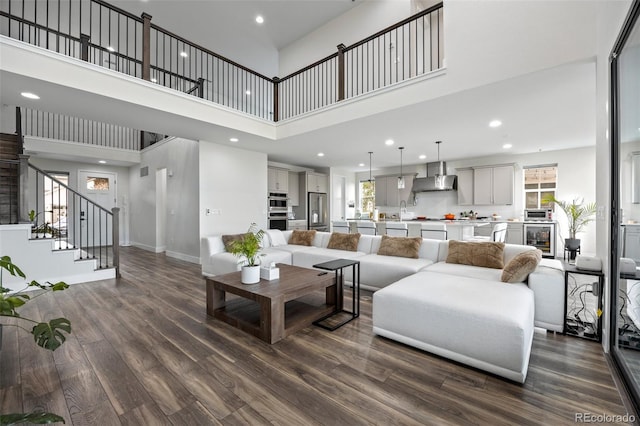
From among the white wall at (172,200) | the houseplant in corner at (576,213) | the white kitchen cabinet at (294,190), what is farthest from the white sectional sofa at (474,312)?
the white kitchen cabinet at (294,190)

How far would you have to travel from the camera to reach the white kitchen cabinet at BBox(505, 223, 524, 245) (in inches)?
279

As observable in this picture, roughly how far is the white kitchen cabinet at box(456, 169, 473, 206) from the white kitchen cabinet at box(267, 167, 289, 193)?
5079 mm

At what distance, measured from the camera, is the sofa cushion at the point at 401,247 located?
4206 mm

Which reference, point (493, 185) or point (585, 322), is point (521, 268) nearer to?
point (585, 322)

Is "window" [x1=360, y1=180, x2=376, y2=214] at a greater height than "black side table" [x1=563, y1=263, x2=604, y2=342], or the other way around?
"window" [x1=360, y1=180, x2=376, y2=214]

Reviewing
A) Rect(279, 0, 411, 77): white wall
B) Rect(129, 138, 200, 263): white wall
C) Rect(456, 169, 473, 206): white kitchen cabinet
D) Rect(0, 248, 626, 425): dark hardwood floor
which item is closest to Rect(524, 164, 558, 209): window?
Rect(456, 169, 473, 206): white kitchen cabinet

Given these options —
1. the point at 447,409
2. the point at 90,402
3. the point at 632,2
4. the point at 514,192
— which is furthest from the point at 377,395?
the point at 514,192

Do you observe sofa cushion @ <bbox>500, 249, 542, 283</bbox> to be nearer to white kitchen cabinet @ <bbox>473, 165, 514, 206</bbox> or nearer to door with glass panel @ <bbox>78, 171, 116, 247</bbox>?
white kitchen cabinet @ <bbox>473, 165, 514, 206</bbox>

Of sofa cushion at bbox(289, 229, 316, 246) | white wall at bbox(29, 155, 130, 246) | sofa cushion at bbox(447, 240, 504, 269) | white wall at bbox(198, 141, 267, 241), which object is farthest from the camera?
white wall at bbox(29, 155, 130, 246)

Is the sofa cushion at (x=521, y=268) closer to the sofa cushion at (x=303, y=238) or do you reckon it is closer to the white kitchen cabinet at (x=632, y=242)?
the white kitchen cabinet at (x=632, y=242)

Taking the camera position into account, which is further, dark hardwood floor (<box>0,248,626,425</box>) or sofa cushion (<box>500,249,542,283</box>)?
sofa cushion (<box>500,249,542,283</box>)

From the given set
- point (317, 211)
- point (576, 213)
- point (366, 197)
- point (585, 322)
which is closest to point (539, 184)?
point (576, 213)

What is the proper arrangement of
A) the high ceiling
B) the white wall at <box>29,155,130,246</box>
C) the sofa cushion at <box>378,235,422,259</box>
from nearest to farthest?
the sofa cushion at <box>378,235,422,259</box>
the high ceiling
the white wall at <box>29,155,130,246</box>

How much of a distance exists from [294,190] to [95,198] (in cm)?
622
